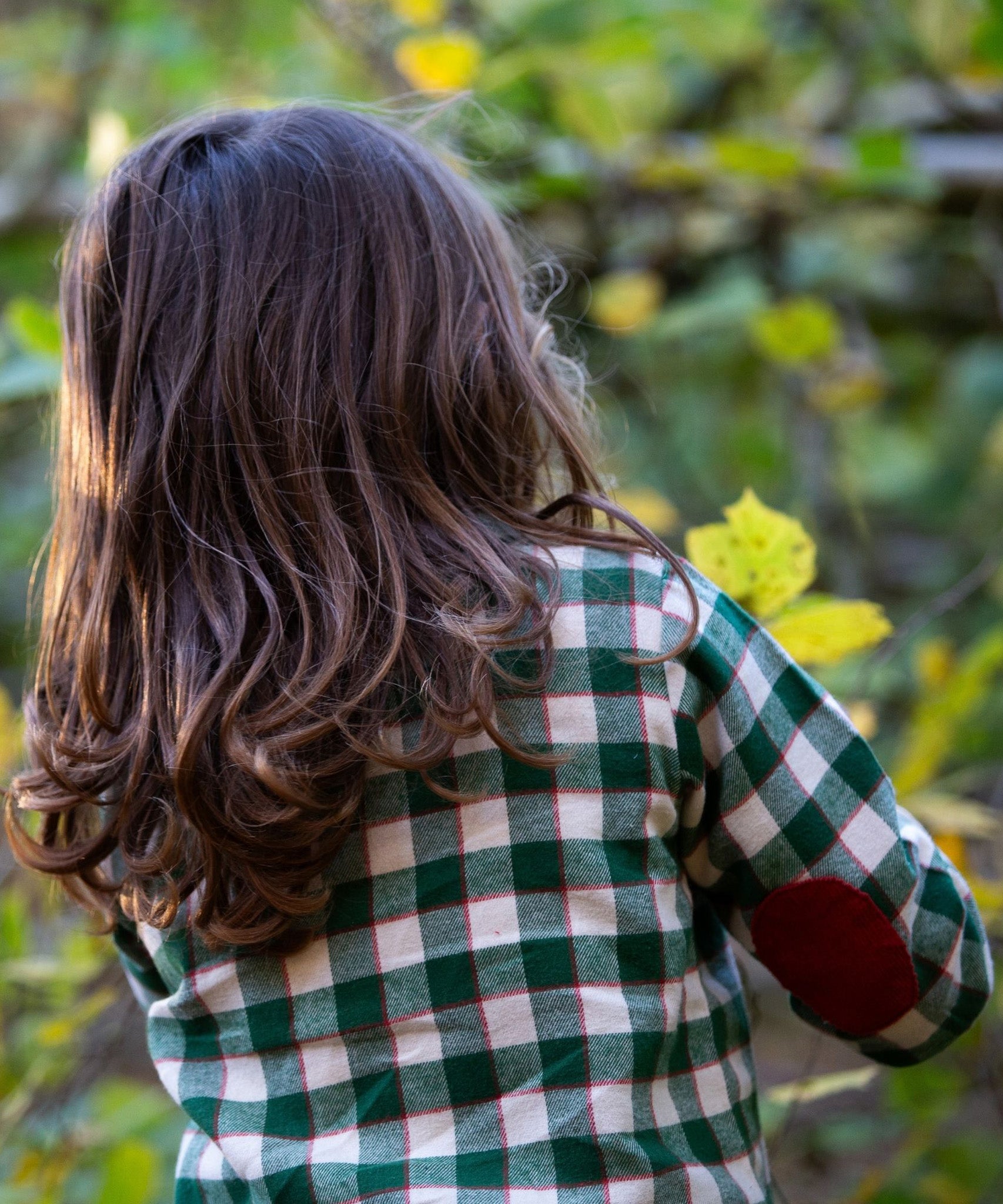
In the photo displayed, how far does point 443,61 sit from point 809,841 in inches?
46.0

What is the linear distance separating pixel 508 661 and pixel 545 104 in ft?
4.19

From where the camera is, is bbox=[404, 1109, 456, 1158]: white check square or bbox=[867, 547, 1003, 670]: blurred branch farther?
bbox=[867, 547, 1003, 670]: blurred branch

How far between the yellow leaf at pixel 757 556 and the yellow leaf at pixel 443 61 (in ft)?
2.77

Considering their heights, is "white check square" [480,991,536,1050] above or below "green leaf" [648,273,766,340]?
above

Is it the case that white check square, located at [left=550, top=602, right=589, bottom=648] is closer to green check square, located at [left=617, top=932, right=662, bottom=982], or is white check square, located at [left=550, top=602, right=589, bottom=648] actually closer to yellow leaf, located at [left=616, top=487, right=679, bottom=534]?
green check square, located at [left=617, top=932, right=662, bottom=982]

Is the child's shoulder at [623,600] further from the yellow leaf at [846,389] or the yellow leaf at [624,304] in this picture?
the yellow leaf at [846,389]

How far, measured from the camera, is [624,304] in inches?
66.3

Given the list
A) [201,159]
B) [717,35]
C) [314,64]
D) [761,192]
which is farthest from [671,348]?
[201,159]

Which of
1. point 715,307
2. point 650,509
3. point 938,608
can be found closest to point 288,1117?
point 938,608

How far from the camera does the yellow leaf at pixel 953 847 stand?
3.76 feet

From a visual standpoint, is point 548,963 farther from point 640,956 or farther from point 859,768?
point 859,768

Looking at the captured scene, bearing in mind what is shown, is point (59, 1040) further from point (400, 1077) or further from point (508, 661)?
point (508, 661)

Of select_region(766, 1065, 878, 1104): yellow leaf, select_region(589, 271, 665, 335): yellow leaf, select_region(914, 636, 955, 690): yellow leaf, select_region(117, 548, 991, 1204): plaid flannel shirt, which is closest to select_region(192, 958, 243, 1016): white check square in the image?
select_region(117, 548, 991, 1204): plaid flannel shirt

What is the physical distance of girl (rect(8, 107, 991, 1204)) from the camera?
0.74 meters
